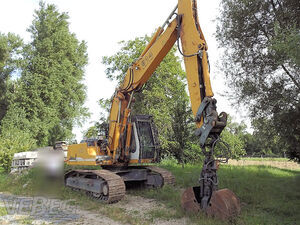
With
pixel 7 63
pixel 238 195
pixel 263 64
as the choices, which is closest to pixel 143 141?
pixel 238 195

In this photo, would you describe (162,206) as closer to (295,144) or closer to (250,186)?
(250,186)

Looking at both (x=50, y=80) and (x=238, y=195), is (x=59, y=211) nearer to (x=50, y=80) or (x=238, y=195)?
(x=238, y=195)

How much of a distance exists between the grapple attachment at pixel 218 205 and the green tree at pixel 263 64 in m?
5.15

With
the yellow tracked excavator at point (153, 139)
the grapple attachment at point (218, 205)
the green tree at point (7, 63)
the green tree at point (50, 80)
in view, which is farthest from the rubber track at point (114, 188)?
the green tree at point (7, 63)

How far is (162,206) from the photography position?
6926 millimetres

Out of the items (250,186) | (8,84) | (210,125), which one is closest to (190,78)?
(210,125)

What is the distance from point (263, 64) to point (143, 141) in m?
5.77

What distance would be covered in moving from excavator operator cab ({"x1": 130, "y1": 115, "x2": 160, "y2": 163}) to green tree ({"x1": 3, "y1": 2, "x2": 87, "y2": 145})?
1520 cm

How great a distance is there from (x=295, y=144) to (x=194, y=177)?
3.91 m

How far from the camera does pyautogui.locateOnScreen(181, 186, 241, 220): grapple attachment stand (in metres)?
4.91

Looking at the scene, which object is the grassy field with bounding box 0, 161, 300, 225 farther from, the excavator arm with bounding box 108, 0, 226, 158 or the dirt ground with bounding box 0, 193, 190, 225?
the excavator arm with bounding box 108, 0, 226, 158

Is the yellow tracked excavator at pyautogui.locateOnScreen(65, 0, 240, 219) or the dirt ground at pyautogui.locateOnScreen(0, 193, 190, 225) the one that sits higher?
the yellow tracked excavator at pyautogui.locateOnScreen(65, 0, 240, 219)

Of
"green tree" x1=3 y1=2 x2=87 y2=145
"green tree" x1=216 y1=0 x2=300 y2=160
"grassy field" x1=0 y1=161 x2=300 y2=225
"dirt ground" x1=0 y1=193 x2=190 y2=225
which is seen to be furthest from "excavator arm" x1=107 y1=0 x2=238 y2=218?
"green tree" x1=3 y1=2 x2=87 y2=145

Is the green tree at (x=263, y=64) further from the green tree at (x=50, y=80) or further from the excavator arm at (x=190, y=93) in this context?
the green tree at (x=50, y=80)
